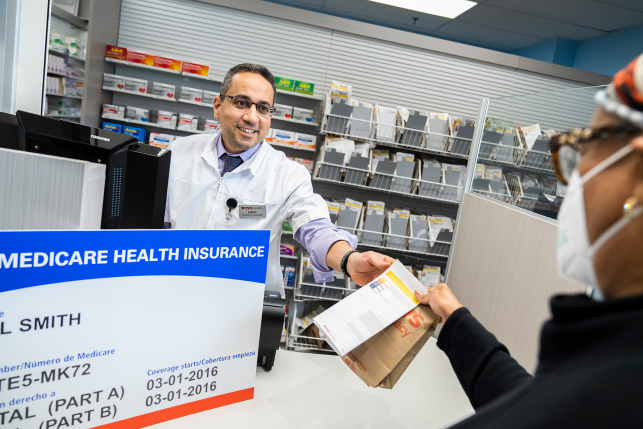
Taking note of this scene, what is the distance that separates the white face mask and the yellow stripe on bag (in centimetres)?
57

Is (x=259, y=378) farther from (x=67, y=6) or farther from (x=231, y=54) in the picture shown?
(x=67, y=6)

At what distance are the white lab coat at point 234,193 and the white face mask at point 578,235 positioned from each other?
1.36 metres

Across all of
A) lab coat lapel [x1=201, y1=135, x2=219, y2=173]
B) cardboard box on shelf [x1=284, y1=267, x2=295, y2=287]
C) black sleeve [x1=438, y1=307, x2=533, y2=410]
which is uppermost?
lab coat lapel [x1=201, y1=135, x2=219, y2=173]

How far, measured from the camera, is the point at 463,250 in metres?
2.24

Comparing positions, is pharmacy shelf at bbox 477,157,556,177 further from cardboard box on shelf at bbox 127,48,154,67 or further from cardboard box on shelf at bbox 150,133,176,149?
cardboard box on shelf at bbox 127,48,154,67

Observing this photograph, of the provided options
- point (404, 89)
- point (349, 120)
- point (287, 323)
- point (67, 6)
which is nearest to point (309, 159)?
point (349, 120)

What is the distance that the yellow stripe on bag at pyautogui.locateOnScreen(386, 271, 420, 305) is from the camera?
3.72ft

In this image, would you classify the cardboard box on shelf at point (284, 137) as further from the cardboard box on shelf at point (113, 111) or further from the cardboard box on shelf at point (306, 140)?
the cardboard box on shelf at point (113, 111)

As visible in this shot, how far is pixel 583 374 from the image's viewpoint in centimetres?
42

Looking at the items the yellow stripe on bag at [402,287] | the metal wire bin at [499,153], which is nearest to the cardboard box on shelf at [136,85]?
Result: the metal wire bin at [499,153]

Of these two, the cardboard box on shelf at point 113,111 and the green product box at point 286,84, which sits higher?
the green product box at point 286,84

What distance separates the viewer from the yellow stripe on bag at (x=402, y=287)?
3.72 feet

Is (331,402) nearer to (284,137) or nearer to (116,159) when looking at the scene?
(116,159)

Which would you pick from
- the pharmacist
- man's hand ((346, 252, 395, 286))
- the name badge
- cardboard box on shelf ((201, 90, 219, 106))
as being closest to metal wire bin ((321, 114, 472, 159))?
cardboard box on shelf ((201, 90, 219, 106))
